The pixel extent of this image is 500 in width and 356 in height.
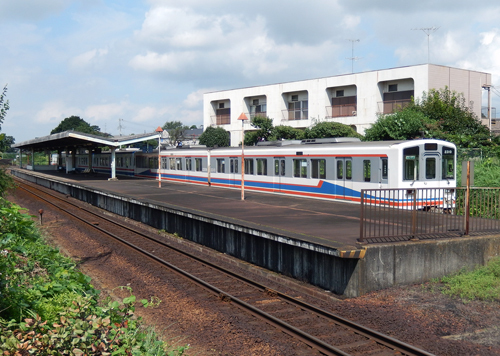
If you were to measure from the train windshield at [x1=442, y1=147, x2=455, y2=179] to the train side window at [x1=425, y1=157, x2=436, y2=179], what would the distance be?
1.83 ft

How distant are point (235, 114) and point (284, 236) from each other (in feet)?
105

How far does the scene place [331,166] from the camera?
19.5 m

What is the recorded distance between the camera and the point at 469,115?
2686 cm

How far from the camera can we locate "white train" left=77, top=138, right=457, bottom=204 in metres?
16.9

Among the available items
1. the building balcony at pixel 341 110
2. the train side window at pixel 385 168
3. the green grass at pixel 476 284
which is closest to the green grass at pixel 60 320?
the green grass at pixel 476 284

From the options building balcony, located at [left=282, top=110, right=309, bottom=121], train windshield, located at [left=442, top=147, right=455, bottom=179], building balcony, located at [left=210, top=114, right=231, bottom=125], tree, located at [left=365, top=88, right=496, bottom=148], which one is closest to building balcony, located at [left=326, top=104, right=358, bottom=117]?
building balcony, located at [left=282, top=110, right=309, bottom=121]

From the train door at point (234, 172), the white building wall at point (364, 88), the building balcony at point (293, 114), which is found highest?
the white building wall at point (364, 88)

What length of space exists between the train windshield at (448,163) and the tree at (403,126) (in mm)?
6237

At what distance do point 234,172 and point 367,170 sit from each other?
10.7 m

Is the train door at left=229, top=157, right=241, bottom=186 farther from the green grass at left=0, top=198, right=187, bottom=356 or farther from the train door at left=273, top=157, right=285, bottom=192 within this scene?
the green grass at left=0, top=198, right=187, bottom=356

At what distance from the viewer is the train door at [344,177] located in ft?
60.9

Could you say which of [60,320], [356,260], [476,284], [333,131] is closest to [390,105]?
[333,131]

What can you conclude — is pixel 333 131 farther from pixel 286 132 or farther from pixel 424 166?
pixel 424 166

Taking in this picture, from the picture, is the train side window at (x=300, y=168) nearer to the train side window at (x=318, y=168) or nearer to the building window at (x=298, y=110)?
the train side window at (x=318, y=168)
